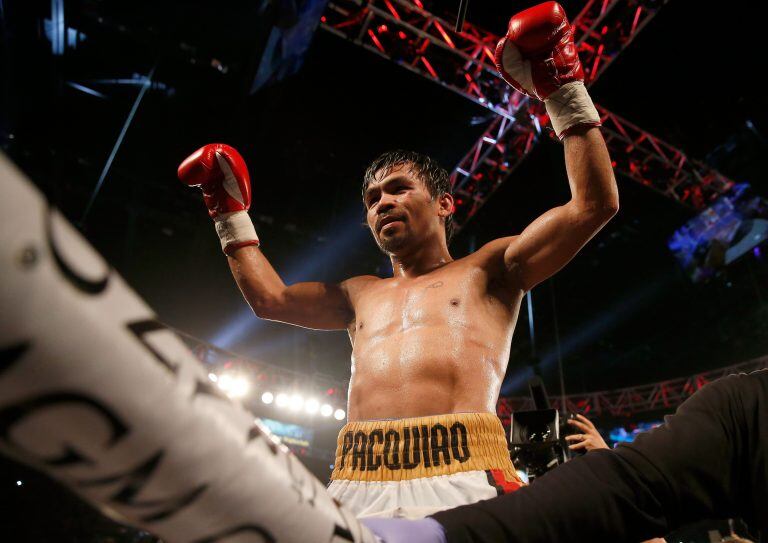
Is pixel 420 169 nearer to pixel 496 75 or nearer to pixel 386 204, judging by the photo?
pixel 386 204

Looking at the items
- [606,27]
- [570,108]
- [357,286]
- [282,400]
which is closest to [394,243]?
[357,286]

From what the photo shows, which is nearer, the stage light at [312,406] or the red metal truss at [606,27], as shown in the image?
the red metal truss at [606,27]

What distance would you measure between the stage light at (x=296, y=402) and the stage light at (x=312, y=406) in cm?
11

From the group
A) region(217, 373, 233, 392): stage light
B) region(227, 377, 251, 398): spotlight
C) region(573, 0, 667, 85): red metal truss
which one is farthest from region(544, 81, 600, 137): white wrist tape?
region(227, 377, 251, 398): spotlight

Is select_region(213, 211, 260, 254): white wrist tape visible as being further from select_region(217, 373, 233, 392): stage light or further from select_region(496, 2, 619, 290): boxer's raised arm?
select_region(217, 373, 233, 392): stage light

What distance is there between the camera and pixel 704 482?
0.74 m

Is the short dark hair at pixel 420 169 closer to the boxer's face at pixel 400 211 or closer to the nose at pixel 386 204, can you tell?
the boxer's face at pixel 400 211

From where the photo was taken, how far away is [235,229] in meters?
2.18

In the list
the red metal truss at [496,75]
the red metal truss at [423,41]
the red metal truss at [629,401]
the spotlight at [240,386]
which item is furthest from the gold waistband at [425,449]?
the red metal truss at [629,401]

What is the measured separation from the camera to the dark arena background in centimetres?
530

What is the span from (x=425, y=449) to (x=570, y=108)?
1.17m

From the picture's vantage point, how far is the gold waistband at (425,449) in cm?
135

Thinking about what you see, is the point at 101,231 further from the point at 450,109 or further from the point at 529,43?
the point at 529,43

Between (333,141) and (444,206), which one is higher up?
(333,141)
